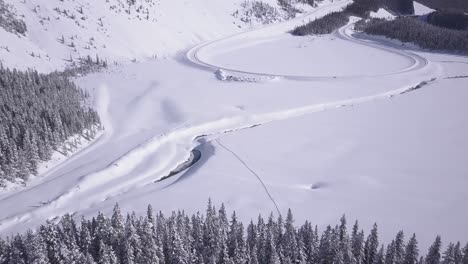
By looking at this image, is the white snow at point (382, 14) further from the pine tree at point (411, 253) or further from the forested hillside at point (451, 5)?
the pine tree at point (411, 253)

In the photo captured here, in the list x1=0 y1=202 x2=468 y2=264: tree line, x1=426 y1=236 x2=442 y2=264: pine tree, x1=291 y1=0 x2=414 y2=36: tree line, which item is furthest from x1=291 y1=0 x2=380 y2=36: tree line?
x1=426 y1=236 x2=442 y2=264: pine tree

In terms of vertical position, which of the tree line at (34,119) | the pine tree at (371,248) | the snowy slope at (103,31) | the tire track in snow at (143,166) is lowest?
the pine tree at (371,248)

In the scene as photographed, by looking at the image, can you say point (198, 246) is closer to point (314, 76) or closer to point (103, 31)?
point (314, 76)

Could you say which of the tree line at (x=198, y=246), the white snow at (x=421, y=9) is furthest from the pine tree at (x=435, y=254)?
the white snow at (x=421, y=9)

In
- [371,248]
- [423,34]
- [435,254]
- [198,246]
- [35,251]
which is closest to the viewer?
[35,251]

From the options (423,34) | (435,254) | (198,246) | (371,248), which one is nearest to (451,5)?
(423,34)

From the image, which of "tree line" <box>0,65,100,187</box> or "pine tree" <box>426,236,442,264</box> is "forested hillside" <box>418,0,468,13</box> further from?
"pine tree" <box>426,236,442,264</box>

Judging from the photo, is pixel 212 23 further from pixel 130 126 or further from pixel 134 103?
pixel 130 126
